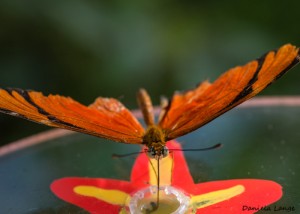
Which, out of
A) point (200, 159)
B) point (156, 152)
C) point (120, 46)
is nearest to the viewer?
point (156, 152)

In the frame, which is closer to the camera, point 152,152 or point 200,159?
point 152,152

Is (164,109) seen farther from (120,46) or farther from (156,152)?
(120,46)

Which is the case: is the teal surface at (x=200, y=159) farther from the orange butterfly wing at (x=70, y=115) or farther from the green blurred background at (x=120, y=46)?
the green blurred background at (x=120, y=46)

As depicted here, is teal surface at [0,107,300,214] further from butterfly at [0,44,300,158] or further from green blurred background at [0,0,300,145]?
green blurred background at [0,0,300,145]

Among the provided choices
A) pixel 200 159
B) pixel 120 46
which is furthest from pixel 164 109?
pixel 120 46

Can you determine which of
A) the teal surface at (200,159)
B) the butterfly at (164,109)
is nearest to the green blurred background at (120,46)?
the teal surface at (200,159)

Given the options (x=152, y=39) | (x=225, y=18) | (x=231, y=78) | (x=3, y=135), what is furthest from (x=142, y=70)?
(x=231, y=78)
